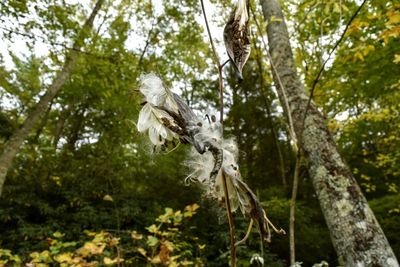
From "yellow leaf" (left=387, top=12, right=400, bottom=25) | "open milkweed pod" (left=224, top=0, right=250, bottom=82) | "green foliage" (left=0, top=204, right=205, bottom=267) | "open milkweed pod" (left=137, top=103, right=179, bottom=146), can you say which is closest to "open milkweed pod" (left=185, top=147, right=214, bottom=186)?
"open milkweed pod" (left=137, top=103, right=179, bottom=146)

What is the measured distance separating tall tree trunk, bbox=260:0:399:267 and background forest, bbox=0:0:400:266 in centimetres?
41

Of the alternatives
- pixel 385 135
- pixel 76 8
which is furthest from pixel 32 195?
pixel 385 135

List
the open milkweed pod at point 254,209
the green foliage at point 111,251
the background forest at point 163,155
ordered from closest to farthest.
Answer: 1. the open milkweed pod at point 254,209
2. the green foliage at point 111,251
3. the background forest at point 163,155

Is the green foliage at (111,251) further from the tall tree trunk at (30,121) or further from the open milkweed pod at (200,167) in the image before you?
the open milkweed pod at (200,167)

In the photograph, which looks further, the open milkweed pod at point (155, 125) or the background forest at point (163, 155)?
the background forest at point (163, 155)

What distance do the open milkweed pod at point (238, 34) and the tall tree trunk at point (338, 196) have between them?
97 cm

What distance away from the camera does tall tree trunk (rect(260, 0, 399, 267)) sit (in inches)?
67.4

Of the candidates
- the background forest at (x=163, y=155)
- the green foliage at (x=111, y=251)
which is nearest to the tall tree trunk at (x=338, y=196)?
the background forest at (x=163, y=155)

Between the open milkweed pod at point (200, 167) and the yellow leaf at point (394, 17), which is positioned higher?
the yellow leaf at point (394, 17)

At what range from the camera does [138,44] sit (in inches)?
363

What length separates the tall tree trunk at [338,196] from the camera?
1.71 m

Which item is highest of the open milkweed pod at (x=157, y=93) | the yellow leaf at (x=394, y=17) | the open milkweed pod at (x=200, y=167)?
the yellow leaf at (x=394, y=17)

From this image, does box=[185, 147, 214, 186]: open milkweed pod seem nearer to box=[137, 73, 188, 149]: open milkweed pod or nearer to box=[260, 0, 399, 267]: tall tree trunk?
box=[137, 73, 188, 149]: open milkweed pod

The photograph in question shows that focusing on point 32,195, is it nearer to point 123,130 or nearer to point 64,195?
point 64,195
